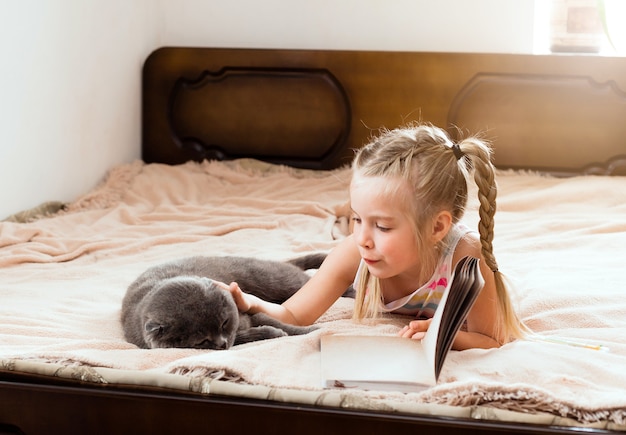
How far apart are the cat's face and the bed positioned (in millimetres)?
65

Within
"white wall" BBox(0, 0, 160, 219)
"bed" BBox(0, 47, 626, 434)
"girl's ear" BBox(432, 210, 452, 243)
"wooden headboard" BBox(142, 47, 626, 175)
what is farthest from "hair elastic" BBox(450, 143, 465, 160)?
"wooden headboard" BBox(142, 47, 626, 175)

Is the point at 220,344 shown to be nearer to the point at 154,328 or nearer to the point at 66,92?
the point at 154,328

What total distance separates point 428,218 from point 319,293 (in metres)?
0.32

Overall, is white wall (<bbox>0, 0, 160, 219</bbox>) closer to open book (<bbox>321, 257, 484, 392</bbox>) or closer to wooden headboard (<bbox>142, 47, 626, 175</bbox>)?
wooden headboard (<bbox>142, 47, 626, 175</bbox>)

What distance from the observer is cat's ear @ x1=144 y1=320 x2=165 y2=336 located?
1404mm

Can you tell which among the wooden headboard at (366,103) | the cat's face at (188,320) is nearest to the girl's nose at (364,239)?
the cat's face at (188,320)

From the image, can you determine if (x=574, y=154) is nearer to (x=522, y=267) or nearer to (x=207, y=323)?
(x=522, y=267)

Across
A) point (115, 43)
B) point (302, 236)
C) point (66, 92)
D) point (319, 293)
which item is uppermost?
point (115, 43)

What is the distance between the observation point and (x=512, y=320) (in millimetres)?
1438

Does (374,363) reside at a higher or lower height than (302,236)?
higher

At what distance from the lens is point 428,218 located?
4.75 feet

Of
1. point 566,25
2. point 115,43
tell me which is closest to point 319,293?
point 115,43

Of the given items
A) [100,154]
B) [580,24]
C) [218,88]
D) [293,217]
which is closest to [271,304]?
[293,217]

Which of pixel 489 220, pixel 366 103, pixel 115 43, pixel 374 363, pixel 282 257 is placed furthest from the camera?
pixel 366 103
